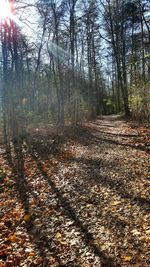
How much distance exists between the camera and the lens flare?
506 inches

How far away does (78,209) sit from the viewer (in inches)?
215

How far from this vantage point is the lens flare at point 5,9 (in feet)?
42.2

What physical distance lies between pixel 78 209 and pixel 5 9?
1153 cm

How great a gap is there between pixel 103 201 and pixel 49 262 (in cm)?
208

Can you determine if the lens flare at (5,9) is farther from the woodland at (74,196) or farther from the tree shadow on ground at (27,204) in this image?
the tree shadow on ground at (27,204)

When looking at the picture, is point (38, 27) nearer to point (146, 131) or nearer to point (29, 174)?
point (146, 131)

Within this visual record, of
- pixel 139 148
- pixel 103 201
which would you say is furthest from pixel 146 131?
pixel 103 201

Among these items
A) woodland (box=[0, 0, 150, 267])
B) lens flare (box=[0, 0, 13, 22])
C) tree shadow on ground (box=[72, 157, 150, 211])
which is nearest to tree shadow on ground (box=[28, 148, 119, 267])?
woodland (box=[0, 0, 150, 267])

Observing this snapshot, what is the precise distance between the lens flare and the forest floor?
779 centimetres

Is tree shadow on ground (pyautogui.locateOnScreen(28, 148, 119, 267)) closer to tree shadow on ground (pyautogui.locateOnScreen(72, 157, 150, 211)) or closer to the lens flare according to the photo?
tree shadow on ground (pyautogui.locateOnScreen(72, 157, 150, 211))

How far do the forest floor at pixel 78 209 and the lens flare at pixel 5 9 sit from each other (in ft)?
25.6

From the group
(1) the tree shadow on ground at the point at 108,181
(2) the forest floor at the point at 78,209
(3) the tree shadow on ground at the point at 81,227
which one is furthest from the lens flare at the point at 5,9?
(3) the tree shadow on ground at the point at 81,227

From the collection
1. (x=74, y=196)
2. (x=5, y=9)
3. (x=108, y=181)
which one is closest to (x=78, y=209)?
(x=74, y=196)

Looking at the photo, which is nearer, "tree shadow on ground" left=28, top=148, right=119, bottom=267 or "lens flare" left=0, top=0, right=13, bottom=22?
"tree shadow on ground" left=28, top=148, right=119, bottom=267
